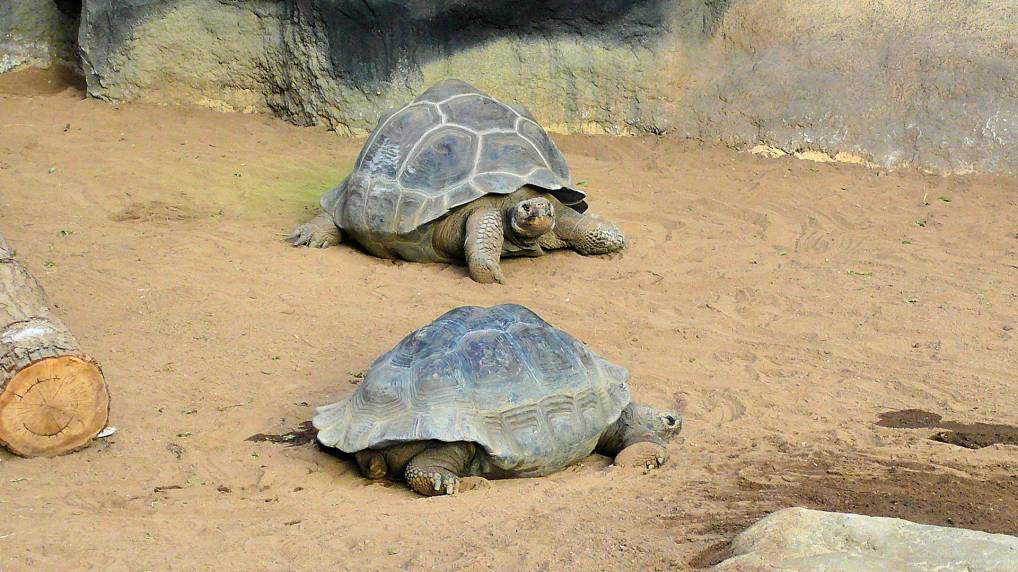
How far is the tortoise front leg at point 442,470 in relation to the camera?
4.32 meters

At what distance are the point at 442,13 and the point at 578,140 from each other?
1833mm

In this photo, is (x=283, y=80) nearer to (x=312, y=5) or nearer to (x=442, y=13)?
(x=312, y=5)

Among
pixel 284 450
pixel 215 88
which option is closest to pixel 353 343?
pixel 284 450

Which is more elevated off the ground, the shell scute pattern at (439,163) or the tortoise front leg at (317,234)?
the shell scute pattern at (439,163)

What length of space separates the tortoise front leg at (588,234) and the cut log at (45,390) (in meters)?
4.05

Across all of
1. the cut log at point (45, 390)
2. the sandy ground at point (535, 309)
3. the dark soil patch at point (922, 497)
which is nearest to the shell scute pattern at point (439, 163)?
the sandy ground at point (535, 309)

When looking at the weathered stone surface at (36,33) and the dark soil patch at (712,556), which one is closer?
the dark soil patch at (712,556)

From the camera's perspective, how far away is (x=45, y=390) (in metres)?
4.47

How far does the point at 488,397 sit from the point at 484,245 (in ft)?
10.0

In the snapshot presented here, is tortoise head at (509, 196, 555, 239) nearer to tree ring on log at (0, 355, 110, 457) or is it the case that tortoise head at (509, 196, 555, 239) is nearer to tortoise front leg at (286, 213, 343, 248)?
tortoise front leg at (286, 213, 343, 248)

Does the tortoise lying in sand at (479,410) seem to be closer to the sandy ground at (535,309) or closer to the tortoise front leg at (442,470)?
the tortoise front leg at (442,470)

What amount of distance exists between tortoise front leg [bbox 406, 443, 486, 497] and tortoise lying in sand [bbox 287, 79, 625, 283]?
117 inches

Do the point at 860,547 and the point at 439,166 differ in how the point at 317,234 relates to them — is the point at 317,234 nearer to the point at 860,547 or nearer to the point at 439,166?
the point at 439,166

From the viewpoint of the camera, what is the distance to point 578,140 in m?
10.9
